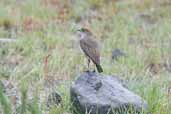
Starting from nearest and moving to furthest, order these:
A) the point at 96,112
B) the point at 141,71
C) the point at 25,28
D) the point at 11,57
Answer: the point at 96,112, the point at 141,71, the point at 11,57, the point at 25,28

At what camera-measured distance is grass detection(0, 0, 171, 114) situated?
648cm

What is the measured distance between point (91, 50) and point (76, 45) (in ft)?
8.99

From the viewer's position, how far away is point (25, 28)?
888 centimetres

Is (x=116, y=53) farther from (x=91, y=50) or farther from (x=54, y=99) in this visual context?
(x=54, y=99)

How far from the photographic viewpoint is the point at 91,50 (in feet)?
19.0

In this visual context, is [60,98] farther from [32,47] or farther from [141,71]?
[32,47]

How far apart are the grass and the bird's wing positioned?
1.48 ft

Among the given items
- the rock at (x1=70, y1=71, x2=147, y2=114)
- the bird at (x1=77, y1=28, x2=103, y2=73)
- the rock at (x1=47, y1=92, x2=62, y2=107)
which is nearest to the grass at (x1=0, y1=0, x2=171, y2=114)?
the rock at (x1=47, y1=92, x2=62, y2=107)

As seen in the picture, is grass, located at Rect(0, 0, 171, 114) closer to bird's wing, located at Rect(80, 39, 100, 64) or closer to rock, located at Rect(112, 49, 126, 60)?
rock, located at Rect(112, 49, 126, 60)

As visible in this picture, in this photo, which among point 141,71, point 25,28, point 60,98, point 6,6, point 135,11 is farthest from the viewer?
point 135,11

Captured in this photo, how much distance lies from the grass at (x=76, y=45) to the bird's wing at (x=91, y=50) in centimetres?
45

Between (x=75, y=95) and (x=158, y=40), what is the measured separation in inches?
153

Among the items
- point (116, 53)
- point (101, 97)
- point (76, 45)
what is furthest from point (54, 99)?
point (76, 45)

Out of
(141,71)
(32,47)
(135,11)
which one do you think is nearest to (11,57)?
(32,47)
